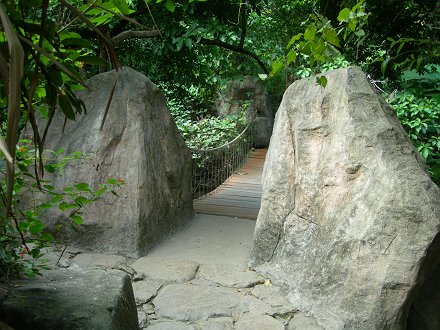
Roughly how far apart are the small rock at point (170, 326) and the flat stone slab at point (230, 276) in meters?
0.81

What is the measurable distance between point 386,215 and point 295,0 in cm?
666

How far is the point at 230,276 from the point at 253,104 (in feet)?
36.4

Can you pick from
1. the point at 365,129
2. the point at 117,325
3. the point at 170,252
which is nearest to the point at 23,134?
the point at 170,252

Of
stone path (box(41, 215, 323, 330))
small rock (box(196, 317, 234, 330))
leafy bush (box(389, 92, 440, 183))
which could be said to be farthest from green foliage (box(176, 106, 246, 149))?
small rock (box(196, 317, 234, 330))

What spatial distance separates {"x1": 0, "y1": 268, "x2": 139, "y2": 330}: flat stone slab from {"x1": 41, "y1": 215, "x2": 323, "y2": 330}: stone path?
54.5 inches

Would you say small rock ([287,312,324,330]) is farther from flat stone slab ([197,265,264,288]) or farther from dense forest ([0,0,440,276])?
dense forest ([0,0,440,276])

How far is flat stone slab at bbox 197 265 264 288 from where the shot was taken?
14.3 feet

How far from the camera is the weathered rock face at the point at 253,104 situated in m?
14.8

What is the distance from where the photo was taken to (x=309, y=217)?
163 inches

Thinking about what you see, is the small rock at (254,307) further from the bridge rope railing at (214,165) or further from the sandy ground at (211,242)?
the bridge rope railing at (214,165)

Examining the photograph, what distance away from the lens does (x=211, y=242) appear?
5508 mm

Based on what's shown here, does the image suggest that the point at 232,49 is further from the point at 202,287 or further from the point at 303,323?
the point at 303,323

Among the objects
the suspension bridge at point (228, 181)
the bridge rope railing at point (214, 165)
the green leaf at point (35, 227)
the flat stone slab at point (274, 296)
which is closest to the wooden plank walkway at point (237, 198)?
the suspension bridge at point (228, 181)

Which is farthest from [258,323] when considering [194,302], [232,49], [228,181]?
[228,181]
